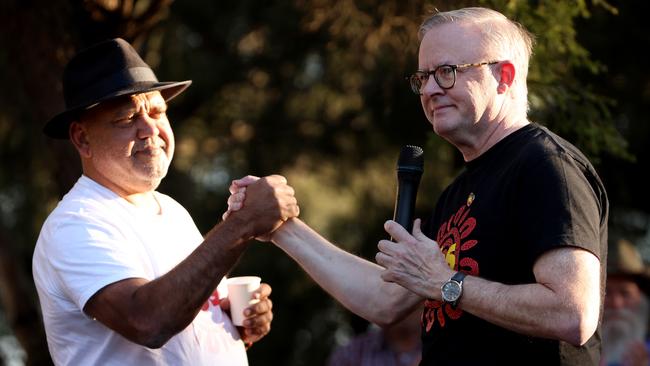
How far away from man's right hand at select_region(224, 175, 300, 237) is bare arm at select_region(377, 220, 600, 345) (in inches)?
37.0

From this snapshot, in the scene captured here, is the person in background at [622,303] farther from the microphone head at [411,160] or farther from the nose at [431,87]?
the nose at [431,87]

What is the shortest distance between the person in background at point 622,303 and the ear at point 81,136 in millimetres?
4088

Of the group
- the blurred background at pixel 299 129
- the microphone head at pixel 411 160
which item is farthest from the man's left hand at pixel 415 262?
the blurred background at pixel 299 129

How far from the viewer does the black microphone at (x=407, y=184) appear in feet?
12.0

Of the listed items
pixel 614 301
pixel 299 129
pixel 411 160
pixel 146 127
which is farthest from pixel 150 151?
pixel 299 129

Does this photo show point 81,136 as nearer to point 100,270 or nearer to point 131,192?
point 131,192

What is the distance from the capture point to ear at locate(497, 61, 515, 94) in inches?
142

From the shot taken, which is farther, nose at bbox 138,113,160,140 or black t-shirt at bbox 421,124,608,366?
nose at bbox 138,113,160,140

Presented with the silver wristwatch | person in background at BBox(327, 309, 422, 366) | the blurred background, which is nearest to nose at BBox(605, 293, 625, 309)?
the blurred background

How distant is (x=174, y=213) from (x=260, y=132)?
18.2ft

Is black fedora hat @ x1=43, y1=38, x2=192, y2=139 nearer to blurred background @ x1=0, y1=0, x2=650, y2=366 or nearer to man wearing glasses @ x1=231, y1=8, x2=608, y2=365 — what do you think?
man wearing glasses @ x1=231, y1=8, x2=608, y2=365

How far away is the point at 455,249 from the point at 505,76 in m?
0.60

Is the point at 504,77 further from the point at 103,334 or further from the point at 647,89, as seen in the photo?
the point at 647,89

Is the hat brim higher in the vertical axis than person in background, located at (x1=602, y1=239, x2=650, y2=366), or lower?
higher
